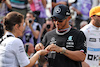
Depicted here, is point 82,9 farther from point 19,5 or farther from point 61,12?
point 61,12

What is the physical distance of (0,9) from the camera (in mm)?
6074

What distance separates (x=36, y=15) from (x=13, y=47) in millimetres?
4055

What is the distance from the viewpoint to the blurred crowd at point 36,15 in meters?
6.08

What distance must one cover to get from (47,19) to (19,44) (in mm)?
4051

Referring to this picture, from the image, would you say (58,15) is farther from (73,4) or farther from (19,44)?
(73,4)

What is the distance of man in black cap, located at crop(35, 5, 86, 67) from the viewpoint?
2761 mm

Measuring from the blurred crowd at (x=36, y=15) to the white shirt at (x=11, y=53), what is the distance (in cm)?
294

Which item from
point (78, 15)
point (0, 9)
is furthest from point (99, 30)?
point (0, 9)

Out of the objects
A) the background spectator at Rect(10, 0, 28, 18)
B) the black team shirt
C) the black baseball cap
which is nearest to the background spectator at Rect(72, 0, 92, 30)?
the background spectator at Rect(10, 0, 28, 18)

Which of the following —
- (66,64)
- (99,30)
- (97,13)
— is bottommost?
(66,64)

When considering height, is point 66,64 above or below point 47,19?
below

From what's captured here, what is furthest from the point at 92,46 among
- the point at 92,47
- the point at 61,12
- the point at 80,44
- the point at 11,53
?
the point at 11,53

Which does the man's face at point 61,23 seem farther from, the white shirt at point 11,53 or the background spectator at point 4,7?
the background spectator at point 4,7

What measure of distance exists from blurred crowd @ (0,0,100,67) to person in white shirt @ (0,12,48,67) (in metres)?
2.85
